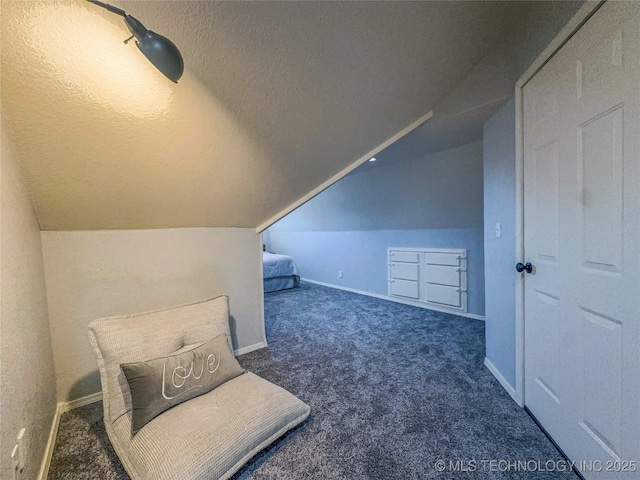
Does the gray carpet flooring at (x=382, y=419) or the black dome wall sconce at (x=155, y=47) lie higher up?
the black dome wall sconce at (x=155, y=47)

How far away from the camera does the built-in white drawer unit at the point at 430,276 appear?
134 inches

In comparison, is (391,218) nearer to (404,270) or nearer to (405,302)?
(404,270)

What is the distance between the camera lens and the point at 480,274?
128 inches

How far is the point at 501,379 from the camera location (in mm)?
1874

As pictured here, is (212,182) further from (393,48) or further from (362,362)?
(362,362)

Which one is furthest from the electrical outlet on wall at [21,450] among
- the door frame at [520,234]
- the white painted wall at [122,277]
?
the door frame at [520,234]

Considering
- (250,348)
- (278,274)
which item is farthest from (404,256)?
(250,348)

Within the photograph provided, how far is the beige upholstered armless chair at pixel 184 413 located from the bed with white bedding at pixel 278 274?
10.4 ft

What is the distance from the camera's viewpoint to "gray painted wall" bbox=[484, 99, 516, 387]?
1.73 metres

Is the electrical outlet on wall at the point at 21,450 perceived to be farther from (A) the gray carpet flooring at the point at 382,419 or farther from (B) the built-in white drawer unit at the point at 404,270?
(B) the built-in white drawer unit at the point at 404,270

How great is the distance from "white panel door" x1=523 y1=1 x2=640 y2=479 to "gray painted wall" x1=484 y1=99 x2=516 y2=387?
0.68 feet

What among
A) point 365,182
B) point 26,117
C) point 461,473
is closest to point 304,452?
point 461,473

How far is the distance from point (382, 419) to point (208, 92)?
199 cm

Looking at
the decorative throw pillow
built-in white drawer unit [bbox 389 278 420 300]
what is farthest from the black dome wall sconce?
built-in white drawer unit [bbox 389 278 420 300]
